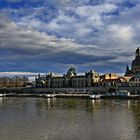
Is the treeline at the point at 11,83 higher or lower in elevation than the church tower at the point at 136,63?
lower

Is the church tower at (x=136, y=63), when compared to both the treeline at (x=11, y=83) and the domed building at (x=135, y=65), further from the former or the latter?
the treeline at (x=11, y=83)

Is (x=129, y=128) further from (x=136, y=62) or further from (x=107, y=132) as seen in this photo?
(x=136, y=62)

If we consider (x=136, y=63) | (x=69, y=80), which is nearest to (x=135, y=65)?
(x=136, y=63)

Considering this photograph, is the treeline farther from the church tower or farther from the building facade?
the church tower

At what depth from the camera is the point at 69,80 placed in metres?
159

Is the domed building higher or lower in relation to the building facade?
higher

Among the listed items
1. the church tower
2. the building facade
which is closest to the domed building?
the church tower

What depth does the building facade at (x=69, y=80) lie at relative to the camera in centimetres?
15112

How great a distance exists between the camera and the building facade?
496ft

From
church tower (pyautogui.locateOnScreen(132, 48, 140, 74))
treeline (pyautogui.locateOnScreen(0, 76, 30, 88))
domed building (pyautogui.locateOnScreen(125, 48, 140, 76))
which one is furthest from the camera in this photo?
treeline (pyautogui.locateOnScreen(0, 76, 30, 88))

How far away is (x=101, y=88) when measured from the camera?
13812 cm

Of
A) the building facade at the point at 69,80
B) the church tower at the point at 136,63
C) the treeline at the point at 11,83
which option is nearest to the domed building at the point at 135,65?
the church tower at the point at 136,63

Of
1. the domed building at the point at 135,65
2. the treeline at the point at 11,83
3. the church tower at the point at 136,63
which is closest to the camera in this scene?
the domed building at the point at 135,65

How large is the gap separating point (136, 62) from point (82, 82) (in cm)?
2405
